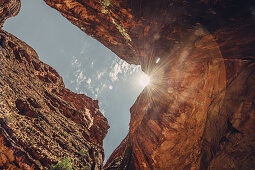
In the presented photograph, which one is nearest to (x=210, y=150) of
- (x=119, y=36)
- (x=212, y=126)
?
(x=212, y=126)

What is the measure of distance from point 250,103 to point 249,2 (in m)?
5.37

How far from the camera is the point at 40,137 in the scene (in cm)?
1072

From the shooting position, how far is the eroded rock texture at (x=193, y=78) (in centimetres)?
664

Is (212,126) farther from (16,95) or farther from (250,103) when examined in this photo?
(16,95)

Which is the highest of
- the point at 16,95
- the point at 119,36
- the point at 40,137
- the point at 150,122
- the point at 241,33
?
the point at 119,36

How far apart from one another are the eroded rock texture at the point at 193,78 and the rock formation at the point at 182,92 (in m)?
0.04

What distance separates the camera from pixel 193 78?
941 cm

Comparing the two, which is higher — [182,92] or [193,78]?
[193,78]

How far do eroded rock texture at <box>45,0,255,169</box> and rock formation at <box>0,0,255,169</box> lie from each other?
A: 4cm

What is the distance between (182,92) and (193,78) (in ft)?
4.78

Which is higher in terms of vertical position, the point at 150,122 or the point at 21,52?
the point at 21,52

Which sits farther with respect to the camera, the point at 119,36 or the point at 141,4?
the point at 119,36

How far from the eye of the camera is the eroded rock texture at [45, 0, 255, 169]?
664 cm

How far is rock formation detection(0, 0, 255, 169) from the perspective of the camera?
6.72 meters
